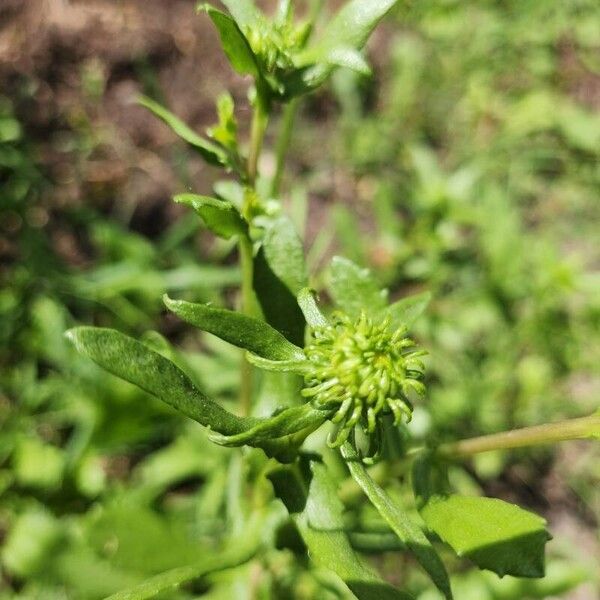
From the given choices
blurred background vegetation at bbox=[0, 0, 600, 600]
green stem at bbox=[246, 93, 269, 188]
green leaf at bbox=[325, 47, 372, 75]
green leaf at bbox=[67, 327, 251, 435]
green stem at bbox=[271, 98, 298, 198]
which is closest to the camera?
green leaf at bbox=[67, 327, 251, 435]

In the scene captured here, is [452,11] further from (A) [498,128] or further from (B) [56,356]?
(B) [56,356]

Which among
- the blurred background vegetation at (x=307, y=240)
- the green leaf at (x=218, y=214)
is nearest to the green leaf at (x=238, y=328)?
the green leaf at (x=218, y=214)

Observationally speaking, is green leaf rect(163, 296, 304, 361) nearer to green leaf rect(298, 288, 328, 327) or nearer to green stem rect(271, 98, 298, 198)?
green leaf rect(298, 288, 328, 327)

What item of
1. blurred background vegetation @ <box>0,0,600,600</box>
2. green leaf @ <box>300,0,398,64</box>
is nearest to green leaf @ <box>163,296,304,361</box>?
green leaf @ <box>300,0,398,64</box>

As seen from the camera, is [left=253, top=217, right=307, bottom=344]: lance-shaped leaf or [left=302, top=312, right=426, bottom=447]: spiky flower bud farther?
[left=253, top=217, right=307, bottom=344]: lance-shaped leaf

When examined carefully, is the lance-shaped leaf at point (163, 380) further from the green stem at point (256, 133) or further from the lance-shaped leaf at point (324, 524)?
the green stem at point (256, 133)
